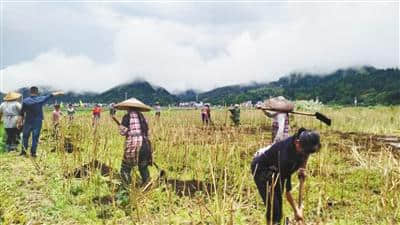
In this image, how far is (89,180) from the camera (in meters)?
6.05

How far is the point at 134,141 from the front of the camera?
6.09 m

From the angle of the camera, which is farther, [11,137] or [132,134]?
[11,137]

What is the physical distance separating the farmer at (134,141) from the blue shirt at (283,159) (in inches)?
94.6

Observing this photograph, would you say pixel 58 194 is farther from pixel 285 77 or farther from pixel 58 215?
pixel 285 77

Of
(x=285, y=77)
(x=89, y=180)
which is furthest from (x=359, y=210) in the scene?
(x=285, y=77)

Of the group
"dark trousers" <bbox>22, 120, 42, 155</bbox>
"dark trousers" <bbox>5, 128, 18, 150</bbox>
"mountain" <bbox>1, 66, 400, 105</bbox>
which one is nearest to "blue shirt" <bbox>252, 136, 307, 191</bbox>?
"mountain" <bbox>1, 66, 400, 105</bbox>

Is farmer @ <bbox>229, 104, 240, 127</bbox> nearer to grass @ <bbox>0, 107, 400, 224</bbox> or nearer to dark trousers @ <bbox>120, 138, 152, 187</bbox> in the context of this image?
grass @ <bbox>0, 107, 400, 224</bbox>

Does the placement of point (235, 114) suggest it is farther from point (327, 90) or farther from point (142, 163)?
point (327, 90)

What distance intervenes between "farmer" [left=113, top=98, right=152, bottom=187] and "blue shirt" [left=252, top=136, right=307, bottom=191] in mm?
2402

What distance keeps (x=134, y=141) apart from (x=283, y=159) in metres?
2.80

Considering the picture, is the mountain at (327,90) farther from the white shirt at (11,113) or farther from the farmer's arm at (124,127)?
the farmer's arm at (124,127)

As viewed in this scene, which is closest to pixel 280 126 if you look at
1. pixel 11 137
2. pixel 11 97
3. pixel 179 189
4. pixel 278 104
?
pixel 278 104

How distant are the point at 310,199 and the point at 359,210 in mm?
675

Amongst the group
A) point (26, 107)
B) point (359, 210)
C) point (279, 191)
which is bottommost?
point (359, 210)
